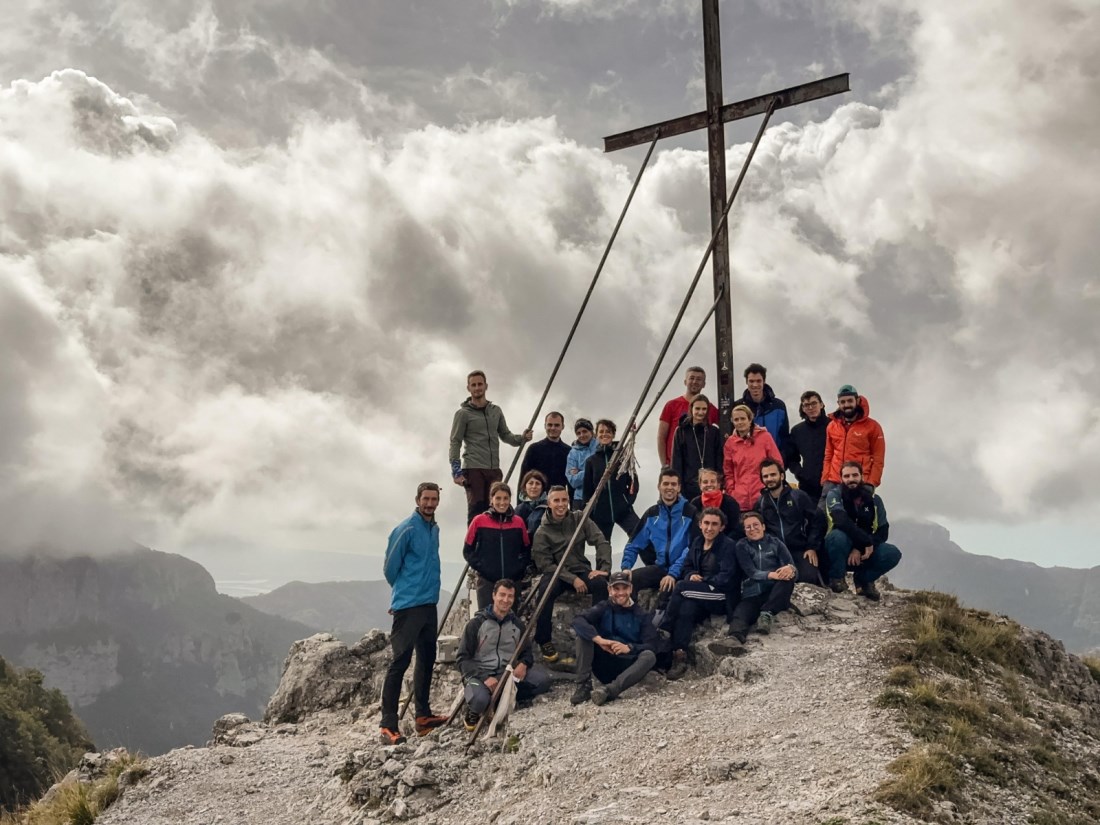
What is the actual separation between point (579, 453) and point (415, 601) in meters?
3.99

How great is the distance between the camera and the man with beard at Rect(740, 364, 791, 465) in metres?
12.9

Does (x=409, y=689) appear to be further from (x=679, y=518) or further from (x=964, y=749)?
(x=964, y=749)

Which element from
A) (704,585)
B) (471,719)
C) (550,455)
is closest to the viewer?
(471,719)

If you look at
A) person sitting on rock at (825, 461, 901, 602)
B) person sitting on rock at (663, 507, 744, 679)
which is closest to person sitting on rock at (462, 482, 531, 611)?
person sitting on rock at (663, 507, 744, 679)

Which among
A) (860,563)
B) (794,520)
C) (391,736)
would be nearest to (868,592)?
(860,563)

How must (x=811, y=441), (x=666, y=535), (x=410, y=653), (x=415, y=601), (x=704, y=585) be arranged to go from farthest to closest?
(x=811, y=441) → (x=666, y=535) → (x=704, y=585) → (x=410, y=653) → (x=415, y=601)

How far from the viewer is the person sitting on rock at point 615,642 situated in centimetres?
995

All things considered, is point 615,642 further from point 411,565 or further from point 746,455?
point 746,455

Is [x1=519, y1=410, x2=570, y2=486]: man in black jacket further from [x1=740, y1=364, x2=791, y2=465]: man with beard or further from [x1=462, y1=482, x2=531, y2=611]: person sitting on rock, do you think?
[x1=740, y1=364, x2=791, y2=465]: man with beard

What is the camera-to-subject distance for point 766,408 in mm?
13109

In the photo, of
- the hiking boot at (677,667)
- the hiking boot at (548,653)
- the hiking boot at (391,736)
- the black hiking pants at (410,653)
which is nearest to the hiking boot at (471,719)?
the black hiking pants at (410,653)

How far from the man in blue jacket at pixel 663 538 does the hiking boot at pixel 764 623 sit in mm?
1240

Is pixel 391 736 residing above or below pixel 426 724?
below

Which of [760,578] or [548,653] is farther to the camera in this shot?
[548,653]
